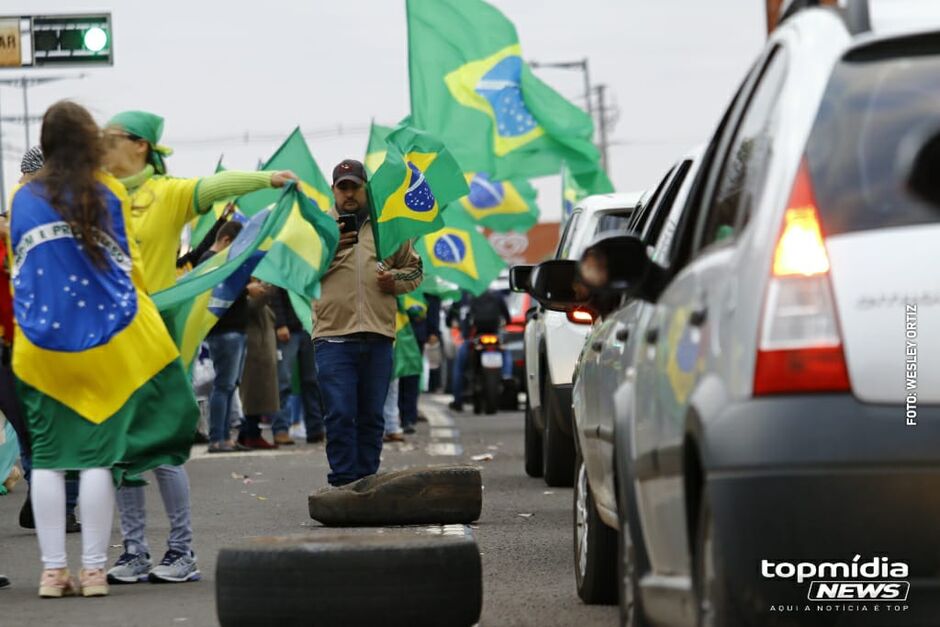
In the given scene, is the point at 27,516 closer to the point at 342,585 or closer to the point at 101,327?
the point at 101,327

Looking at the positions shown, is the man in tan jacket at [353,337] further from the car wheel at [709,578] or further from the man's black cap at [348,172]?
the car wheel at [709,578]

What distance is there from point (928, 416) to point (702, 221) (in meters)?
1.23

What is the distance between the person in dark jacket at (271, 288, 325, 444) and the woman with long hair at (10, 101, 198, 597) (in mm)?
11404

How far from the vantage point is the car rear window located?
3994 mm

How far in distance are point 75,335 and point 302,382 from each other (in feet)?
40.1

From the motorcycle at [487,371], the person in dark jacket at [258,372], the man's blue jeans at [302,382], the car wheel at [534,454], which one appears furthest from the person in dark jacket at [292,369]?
the motorcycle at [487,371]

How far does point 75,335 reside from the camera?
794 centimetres

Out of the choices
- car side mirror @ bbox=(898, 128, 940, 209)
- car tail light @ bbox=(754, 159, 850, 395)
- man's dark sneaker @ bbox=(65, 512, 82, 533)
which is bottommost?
man's dark sneaker @ bbox=(65, 512, 82, 533)

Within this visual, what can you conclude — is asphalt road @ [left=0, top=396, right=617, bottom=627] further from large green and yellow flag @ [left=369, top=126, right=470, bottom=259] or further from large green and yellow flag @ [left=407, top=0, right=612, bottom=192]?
large green and yellow flag @ [left=407, top=0, right=612, bottom=192]

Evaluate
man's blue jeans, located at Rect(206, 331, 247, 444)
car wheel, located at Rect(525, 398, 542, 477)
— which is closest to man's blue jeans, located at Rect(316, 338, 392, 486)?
car wheel, located at Rect(525, 398, 542, 477)

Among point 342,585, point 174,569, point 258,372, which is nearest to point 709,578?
point 342,585

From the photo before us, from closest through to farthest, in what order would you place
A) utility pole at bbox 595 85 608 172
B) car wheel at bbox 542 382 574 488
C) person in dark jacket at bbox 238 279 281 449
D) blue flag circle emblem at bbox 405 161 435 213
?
car wheel at bbox 542 382 574 488 < blue flag circle emblem at bbox 405 161 435 213 < person in dark jacket at bbox 238 279 281 449 < utility pole at bbox 595 85 608 172

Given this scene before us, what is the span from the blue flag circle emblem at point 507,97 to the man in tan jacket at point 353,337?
32.2ft

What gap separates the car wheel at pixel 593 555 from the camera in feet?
23.4
